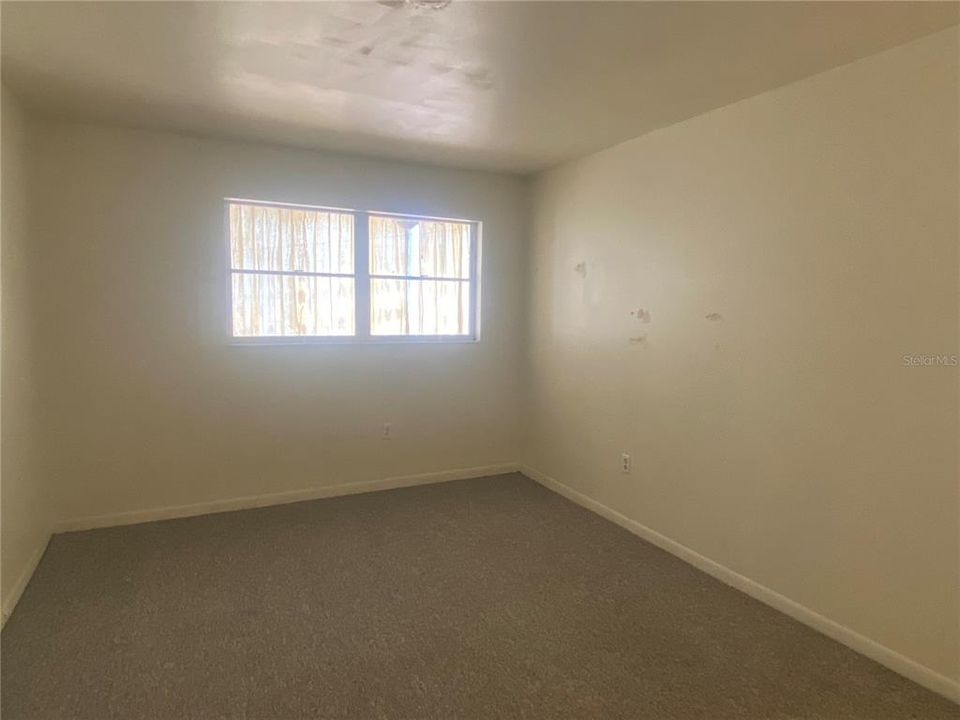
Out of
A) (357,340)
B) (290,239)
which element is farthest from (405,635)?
(290,239)

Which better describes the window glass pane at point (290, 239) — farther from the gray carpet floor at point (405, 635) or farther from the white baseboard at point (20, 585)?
the white baseboard at point (20, 585)

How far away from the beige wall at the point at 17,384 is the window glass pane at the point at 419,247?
194 centimetres

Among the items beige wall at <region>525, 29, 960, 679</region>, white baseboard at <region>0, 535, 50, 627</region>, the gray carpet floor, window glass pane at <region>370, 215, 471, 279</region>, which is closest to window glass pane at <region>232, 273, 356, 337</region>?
window glass pane at <region>370, 215, 471, 279</region>

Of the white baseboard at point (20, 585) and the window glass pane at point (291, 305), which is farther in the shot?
the window glass pane at point (291, 305)

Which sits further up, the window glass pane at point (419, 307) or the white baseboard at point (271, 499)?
the window glass pane at point (419, 307)

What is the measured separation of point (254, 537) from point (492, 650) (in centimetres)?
169

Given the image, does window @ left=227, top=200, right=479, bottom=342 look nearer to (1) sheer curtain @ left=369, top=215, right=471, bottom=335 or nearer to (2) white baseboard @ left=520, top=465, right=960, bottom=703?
(1) sheer curtain @ left=369, top=215, right=471, bottom=335

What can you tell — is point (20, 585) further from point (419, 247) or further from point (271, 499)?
point (419, 247)

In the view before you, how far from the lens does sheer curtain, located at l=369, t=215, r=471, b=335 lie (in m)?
4.15

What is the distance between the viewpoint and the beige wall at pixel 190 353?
328cm

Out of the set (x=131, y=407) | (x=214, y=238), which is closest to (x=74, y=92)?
(x=214, y=238)

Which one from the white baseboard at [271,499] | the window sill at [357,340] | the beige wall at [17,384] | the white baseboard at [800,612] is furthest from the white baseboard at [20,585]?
the white baseboard at [800,612]

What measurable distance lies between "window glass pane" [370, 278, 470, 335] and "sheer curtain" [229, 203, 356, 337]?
193mm

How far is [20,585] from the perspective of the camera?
103 inches
